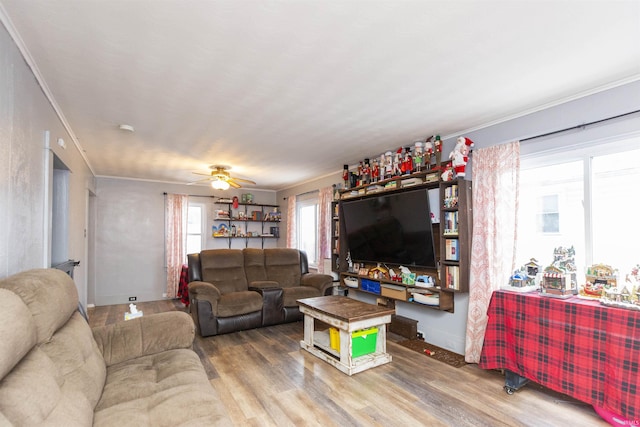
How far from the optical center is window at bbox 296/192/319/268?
6113 mm

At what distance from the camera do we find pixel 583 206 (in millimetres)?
2604

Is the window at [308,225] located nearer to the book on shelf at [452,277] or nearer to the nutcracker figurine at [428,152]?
the nutcracker figurine at [428,152]

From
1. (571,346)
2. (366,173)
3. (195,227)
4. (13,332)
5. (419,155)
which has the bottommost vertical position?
(571,346)

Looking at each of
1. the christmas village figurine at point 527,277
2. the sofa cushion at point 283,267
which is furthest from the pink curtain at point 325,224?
the christmas village figurine at point 527,277

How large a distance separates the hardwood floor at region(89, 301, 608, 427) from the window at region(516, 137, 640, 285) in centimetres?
104

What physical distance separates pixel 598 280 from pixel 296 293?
327 centimetres

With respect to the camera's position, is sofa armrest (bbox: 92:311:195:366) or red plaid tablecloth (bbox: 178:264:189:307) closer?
sofa armrest (bbox: 92:311:195:366)

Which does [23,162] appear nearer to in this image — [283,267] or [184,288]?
[283,267]

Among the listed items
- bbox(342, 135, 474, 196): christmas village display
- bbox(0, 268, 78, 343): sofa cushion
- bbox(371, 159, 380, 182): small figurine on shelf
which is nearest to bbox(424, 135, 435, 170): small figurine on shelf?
bbox(342, 135, 474, 196): christmas village display

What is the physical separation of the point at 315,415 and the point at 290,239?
4.55 metres

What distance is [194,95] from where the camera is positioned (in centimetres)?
250

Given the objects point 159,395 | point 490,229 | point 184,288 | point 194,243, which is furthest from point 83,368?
point 194,243

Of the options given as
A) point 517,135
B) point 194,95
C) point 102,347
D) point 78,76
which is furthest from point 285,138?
point 102,347

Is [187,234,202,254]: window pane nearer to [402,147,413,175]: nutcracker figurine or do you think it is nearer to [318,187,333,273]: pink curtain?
[318,187,333,273]: pink curtain
